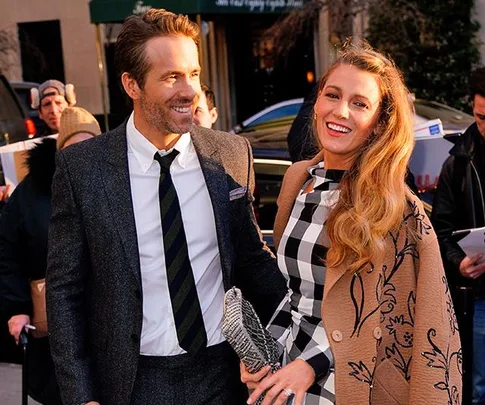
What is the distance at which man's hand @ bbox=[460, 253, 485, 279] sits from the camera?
4.40 m

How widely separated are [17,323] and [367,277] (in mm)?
2046

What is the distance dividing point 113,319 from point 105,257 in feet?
0.69

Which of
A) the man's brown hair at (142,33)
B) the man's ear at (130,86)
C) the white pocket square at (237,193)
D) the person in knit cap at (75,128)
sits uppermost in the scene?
the man's brown hair at (142,33)

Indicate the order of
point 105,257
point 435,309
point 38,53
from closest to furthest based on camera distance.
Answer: point 435,309 → point 105,257 → point 38,53

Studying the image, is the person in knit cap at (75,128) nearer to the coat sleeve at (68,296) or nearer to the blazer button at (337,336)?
the coat sleeve at (68,296)

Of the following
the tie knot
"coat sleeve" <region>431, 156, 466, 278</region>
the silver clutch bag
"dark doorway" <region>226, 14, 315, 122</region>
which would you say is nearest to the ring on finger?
the silver clutch bag

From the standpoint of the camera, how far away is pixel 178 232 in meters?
3.03

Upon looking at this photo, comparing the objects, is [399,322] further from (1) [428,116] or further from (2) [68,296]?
(1) [428,116]

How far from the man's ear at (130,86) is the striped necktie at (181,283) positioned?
0.39 metres

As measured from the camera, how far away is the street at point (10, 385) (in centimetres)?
588

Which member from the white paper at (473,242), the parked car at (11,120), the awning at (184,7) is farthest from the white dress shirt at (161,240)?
the awning at (184,7)

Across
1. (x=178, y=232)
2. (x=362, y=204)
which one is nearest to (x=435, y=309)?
(x=362, y=204)

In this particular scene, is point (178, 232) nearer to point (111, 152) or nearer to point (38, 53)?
point (111, 152)

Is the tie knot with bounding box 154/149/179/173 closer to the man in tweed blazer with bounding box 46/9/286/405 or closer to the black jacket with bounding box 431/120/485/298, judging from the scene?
the man in tweed blazer with bounding box 46/9/286/405
